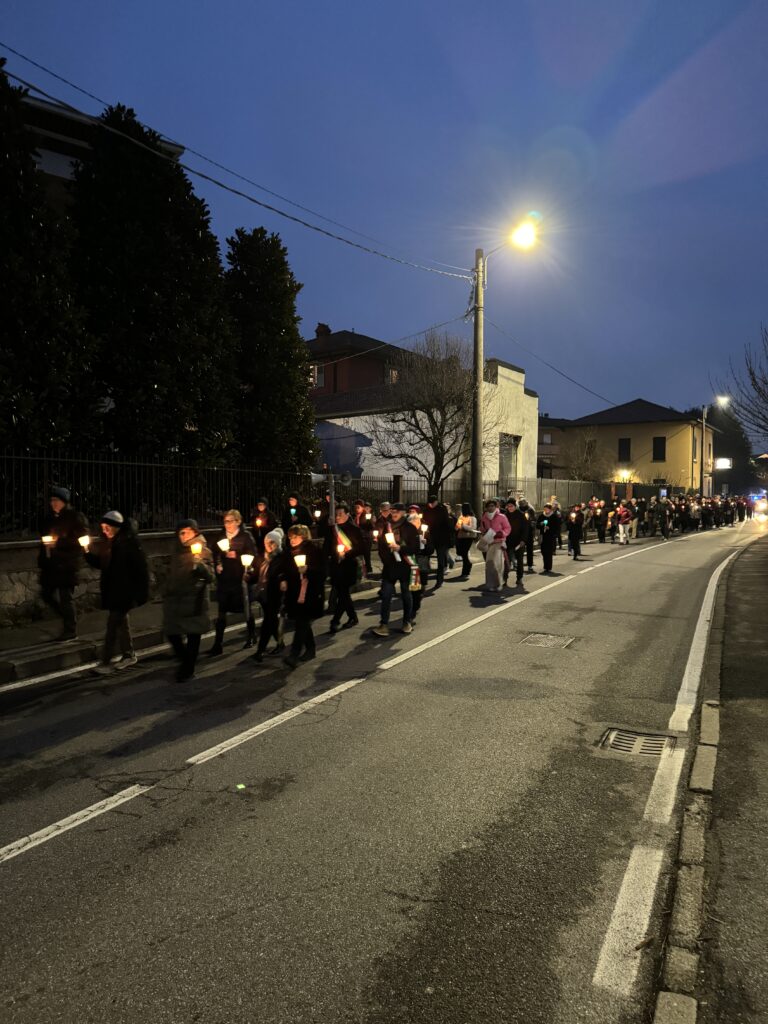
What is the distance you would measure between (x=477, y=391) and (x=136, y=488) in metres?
9.42

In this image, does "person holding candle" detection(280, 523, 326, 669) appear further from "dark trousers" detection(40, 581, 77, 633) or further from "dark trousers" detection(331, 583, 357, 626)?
"dark trousers" detection(40, 581, 77, 633)

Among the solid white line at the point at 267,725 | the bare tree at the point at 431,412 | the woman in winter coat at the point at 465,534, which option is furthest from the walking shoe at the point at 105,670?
the bare tree at the point at 431,412

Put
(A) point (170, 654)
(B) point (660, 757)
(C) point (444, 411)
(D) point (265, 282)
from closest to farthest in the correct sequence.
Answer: (B) point (660, 757) < (A) point (170, 654) < (D) point (265, 282) < (C) point (444, 411)

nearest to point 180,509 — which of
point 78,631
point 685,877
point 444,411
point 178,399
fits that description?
point 178,399

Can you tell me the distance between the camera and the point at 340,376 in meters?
39.5

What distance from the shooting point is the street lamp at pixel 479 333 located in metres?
17.1

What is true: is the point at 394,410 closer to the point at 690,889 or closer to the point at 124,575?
the point at 124,575

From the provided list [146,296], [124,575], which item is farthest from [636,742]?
[146,296]

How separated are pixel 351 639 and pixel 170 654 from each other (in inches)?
89.1

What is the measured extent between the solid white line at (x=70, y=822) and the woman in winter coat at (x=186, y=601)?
8.60 ft

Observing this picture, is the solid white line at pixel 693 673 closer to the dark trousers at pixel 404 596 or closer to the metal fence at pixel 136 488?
the dark trousers at pixel 404 596

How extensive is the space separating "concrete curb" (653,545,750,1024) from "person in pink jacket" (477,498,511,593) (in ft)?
22.1

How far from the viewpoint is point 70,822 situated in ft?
12.8

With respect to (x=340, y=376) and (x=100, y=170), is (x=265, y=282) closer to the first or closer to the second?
(x=100, y=170)
